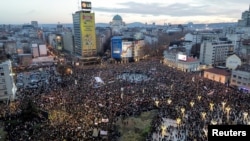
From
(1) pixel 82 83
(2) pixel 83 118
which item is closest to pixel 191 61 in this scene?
(1) pixel 82 83

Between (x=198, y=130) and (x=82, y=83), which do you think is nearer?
(x=198, y=130)

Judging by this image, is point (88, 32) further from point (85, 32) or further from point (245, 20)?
point (245, 20)

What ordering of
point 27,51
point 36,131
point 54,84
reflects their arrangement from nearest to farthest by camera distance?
point 36,131
point 54,84
point 27,51

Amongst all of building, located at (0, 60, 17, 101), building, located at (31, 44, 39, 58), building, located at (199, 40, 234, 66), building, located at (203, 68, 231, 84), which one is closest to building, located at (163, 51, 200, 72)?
building, located at (199, 40, 234, 66)

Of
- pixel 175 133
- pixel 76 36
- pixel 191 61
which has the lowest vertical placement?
pixel 175 133

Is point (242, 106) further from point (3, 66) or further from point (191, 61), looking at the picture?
point (3, 66)

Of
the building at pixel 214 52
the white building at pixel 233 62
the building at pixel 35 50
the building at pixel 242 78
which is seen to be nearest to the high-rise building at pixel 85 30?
the building at pixel 35 50

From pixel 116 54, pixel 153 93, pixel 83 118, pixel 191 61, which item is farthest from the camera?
pixel 116 54

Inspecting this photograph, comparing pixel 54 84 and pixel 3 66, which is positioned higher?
pixel 3 66

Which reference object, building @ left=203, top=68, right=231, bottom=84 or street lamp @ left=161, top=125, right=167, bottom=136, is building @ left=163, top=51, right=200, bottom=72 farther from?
street lamp @ left=161, top=125, right=167, bottom=136
